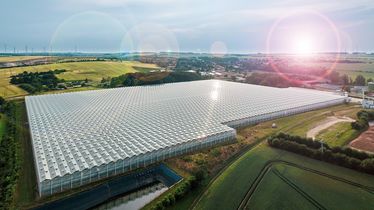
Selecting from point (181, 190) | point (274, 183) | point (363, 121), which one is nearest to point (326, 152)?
point (274, 183)

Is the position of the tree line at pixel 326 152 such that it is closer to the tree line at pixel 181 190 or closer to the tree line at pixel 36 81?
the tree line at pixel 181 190

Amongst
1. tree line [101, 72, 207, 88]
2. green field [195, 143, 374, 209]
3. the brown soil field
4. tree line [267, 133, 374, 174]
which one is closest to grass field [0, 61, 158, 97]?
tree line [101, 72, 207, 88]

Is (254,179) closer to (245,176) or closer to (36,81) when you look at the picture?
(245,176)

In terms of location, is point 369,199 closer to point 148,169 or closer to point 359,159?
point 359,159

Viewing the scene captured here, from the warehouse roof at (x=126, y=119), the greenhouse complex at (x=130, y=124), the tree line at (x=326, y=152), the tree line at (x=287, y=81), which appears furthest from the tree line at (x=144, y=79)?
the tree line at (x=326, y=152)

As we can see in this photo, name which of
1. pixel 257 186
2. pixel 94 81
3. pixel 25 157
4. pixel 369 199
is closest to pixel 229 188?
pixel 257 186

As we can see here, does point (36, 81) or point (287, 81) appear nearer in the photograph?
point (36, 81)

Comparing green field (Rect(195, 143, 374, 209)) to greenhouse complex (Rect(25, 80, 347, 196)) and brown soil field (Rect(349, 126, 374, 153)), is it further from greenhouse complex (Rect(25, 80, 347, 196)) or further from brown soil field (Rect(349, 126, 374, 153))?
brown soil field (Rect(349, 126, 374, 153))
